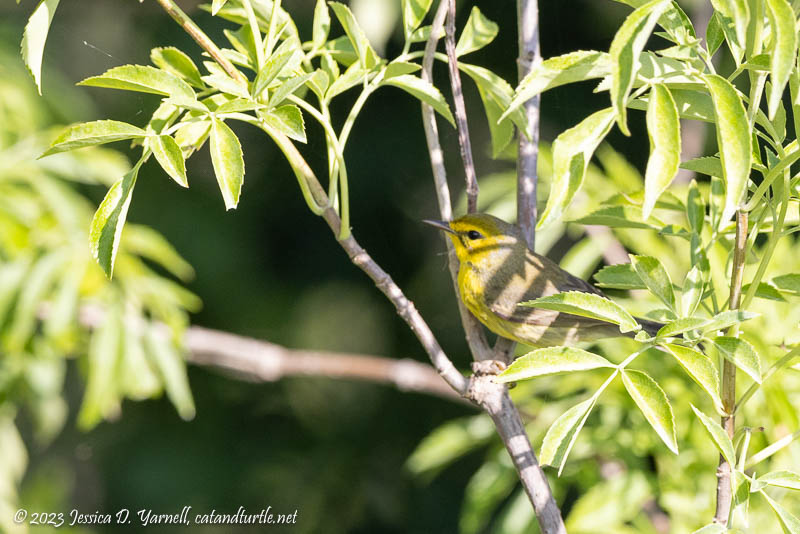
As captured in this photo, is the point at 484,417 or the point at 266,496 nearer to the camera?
the point at 484,417

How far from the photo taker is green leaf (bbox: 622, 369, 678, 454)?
31.7 inches

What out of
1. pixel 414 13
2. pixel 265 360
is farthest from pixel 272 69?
pixel 265 360

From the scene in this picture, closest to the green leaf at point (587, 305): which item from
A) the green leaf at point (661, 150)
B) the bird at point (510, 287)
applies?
the green leaf at point (661, 150)

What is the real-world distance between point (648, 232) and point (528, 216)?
0.56 meters

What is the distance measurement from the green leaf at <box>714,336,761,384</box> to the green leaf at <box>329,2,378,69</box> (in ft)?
1.81

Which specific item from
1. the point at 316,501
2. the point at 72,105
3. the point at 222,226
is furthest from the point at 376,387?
the point at 72,105

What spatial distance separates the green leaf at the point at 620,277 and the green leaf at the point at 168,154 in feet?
1.86

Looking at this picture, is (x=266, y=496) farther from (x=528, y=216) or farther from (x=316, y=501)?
(x=528, y=216)

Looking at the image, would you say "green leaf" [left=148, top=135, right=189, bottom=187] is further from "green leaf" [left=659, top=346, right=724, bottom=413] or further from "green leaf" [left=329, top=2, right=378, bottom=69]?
"green leaf" [left=659, top=346, right=724, bottom=413]

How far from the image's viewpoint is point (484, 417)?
6.52ft

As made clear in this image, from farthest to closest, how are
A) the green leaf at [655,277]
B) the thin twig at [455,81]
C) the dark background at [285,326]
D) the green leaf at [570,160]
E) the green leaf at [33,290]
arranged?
the dark background at [285,326] < the green leaf at [33,290] < the thin twig at [455,81] < the green leaf at [655,277] < the green leaf at [570,160]

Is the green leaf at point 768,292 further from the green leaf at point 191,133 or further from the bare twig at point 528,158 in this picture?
the green leaf at point 191,133

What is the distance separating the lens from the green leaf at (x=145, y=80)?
33.4 inches

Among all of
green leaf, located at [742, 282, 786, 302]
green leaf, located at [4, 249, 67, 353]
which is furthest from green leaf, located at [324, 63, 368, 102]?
green leaf, located at [4, 249, 67, 353]
